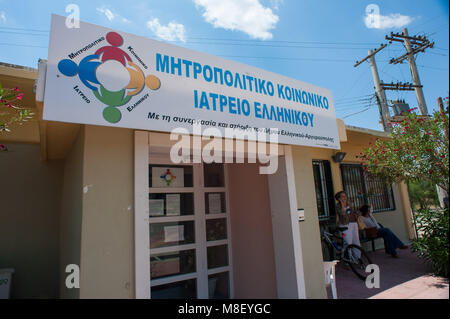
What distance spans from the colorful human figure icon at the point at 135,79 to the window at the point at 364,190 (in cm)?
649

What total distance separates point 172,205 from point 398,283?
4111 mm

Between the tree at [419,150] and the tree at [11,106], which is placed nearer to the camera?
the tree at [11,106]

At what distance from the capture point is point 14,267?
4492 mm

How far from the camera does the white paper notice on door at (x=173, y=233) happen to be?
4.15 m

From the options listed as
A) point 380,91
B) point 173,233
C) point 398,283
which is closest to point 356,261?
point 398,283

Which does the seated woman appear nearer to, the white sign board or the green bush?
the green bush

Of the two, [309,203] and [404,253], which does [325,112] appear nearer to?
[309,203]

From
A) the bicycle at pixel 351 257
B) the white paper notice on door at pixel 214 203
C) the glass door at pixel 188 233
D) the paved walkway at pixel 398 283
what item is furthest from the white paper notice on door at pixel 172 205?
the bicycle at pixel 351 257

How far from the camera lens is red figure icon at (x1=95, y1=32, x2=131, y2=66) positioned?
8.20 feet

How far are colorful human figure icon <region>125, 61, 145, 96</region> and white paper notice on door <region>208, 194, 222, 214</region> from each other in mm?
2505

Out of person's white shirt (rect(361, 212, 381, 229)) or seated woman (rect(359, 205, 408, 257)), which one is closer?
seated woman (rect(359, 205, 408, 257))

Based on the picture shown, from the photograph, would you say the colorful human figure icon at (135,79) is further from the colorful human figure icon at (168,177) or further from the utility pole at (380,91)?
the utility pole at (380,91)

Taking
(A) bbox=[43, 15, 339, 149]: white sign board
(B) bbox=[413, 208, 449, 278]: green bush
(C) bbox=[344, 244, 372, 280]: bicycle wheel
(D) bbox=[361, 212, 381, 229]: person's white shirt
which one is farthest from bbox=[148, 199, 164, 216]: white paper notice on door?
Result: (D) bbox=[361, 212, 381, 229]: person's white shirt

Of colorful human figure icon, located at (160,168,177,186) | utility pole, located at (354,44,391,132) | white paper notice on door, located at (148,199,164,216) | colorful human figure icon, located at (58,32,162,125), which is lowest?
white paper notice on door, located at (148,199,164,216)
